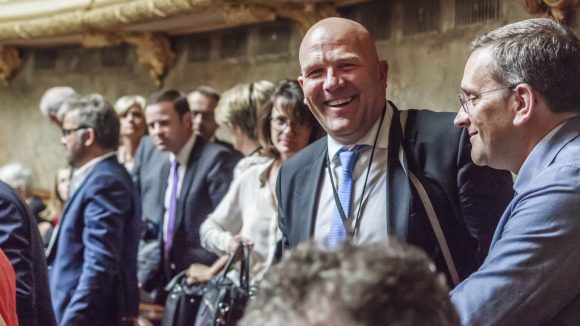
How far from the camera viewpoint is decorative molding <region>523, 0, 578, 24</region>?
15.3 feet

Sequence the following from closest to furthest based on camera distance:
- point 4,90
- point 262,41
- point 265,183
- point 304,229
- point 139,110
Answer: point 304,229 < point 265,183 < point 139,110 < point 262,41 < point 4,90

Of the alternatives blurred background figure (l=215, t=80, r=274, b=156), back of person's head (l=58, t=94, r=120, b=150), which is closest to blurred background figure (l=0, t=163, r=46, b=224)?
blurred background figure (l=215, t=80, r=274, b=156)

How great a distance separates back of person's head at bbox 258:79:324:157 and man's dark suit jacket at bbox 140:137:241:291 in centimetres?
76

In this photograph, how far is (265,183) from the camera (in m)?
4.08

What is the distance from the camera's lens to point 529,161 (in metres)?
2.04

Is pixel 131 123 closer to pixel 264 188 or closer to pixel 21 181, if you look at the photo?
pixel 21 181

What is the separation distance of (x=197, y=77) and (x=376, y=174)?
548 centimetres

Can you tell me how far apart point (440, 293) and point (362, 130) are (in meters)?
1.70

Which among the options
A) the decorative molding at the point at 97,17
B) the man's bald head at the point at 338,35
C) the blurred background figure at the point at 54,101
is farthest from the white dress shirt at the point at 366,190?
the decorative molding at the point at 97,17

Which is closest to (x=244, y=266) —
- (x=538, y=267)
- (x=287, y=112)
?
(x=287, y=112)

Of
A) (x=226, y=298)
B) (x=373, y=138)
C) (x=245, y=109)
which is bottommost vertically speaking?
(x=226, y=298)

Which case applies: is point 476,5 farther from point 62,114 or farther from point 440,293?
point 440,293

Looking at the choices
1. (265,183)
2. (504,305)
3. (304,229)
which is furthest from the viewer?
(265,183)

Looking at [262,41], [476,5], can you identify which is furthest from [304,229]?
[262,41]
